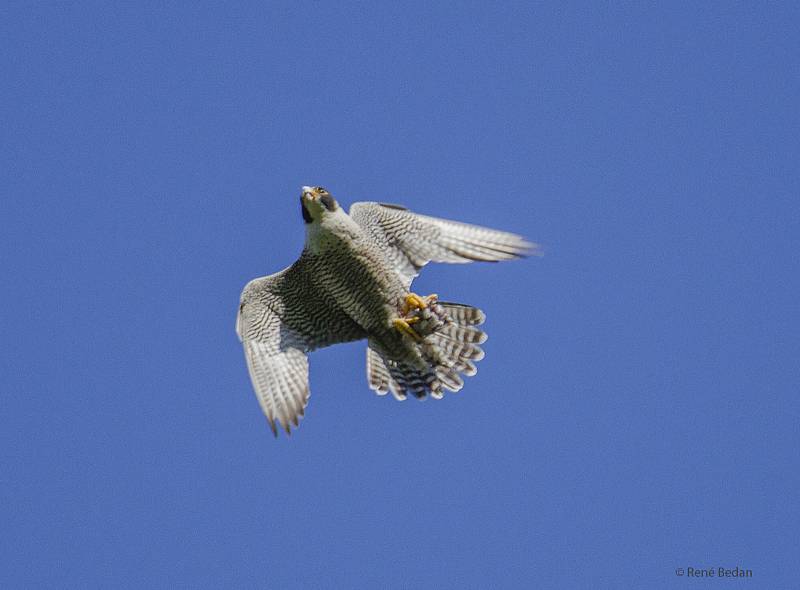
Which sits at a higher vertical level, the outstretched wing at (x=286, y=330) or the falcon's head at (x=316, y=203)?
the falcon's head at (x=316, y=203)

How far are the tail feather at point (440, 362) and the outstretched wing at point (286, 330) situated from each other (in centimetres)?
70

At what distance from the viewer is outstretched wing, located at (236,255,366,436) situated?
13664 mm

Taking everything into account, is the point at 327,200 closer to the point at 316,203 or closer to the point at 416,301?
the point at 316,203

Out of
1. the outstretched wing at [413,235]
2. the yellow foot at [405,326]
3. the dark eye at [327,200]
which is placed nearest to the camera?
the dark eye at [327,200]

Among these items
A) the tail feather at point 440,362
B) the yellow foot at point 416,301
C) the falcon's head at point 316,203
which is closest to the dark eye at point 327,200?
the falcon's head at point 316,203

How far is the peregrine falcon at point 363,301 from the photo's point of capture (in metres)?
13.9

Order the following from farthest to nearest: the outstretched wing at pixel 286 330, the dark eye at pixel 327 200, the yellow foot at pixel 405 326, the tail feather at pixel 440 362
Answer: the tail feather at pixel 440 362 < the yellow foot at pixel 405 326 < the dark eye at pixel 327 200 < the outstretched wing at pixel 286 330

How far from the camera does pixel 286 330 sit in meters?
14.3

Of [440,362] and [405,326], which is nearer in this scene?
[405,326]

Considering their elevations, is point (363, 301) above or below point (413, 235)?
below

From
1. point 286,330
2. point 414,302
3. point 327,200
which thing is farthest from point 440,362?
point 327,200

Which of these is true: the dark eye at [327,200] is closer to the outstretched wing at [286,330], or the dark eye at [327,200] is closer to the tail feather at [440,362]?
the outstretched wing at [286,330]

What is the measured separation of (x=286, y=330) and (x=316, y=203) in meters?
1.68

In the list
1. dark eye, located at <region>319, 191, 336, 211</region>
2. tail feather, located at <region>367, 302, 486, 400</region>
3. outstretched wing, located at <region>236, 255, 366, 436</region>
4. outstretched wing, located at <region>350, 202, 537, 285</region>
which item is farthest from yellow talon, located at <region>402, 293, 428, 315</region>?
dark eye, located at <region>319, 191, 336, 211</region>
